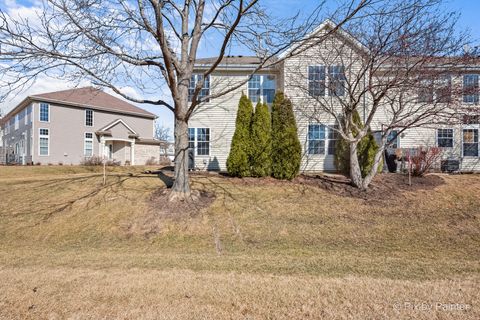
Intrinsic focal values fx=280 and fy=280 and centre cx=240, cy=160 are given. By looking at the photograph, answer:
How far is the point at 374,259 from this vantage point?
16.9ft

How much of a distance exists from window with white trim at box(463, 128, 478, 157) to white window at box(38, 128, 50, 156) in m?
31.0

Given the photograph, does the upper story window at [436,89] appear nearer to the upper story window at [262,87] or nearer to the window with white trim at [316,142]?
the window with white trim at [316,142]

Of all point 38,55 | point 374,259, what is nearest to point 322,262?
point 374,259

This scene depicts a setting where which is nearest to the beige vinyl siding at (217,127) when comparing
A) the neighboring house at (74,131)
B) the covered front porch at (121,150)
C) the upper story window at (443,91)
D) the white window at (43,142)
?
the upper story window at (443,91)

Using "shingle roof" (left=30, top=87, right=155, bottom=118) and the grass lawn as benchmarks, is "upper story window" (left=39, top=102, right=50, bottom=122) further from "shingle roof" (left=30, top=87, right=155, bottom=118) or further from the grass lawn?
the grass lawn

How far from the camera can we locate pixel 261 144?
10734 mm

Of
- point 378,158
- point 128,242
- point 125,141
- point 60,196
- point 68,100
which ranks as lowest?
point 128,242

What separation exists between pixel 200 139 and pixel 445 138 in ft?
42.5

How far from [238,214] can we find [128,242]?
296 centimetres

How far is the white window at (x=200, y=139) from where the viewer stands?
15.0m

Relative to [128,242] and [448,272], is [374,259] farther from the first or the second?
[128,242]

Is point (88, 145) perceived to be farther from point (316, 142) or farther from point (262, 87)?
point (316, 142)

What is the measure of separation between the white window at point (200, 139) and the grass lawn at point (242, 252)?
13.6ft

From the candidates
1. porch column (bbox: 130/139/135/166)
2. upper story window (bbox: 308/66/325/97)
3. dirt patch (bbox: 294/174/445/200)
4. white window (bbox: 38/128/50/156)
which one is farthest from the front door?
dirt patch (bbox: 294/174/445/200)
